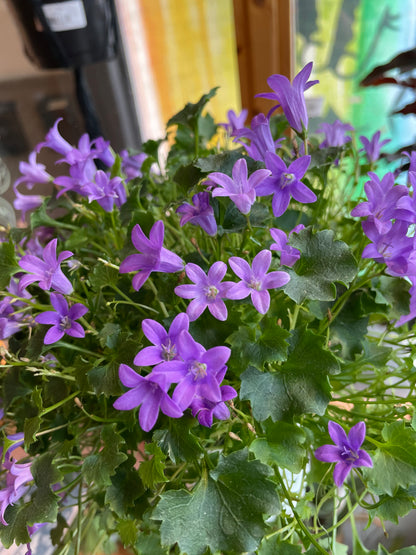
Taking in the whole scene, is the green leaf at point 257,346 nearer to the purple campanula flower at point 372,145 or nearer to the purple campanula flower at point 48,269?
the purple campanula flower at point 48,269

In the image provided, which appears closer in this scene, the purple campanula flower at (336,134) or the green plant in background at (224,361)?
the green plant in background at (224,361)

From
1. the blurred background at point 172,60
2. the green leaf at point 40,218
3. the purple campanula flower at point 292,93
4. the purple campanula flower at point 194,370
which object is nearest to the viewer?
the purple campanula flower at point 194,370

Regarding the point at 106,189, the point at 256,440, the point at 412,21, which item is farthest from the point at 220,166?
the point at 412,21

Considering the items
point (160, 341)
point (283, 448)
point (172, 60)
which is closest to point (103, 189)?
point (160, 341)

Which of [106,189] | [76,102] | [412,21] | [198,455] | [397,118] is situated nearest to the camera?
[198,455]

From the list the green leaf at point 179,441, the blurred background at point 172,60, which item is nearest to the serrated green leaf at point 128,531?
the green leaf at point 179,441

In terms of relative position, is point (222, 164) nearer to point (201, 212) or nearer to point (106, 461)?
point (201, 212)

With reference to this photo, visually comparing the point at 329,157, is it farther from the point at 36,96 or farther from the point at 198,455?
the point at 36,96

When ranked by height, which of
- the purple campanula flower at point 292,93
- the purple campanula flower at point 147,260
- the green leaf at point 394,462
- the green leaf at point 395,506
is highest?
the purple campanula flower at point 292,93
